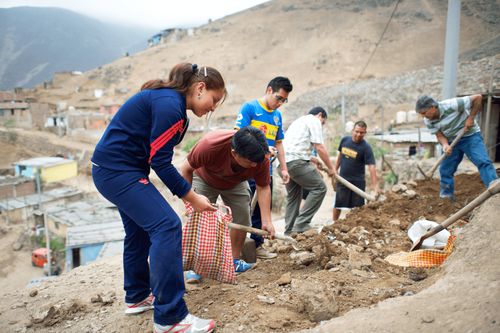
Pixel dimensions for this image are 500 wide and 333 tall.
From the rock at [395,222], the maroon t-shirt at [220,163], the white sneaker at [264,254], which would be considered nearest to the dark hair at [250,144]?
the maroon t-shirt at [220,163]

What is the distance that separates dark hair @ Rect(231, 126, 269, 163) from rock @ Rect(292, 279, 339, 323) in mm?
918

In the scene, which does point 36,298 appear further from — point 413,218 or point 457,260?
point 413,218

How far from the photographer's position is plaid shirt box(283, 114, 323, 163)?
4.36 metres

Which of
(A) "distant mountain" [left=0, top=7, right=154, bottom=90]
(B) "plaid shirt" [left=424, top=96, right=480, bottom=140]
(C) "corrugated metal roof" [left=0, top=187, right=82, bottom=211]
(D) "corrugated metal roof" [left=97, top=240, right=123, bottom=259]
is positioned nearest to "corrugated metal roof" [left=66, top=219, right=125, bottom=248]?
(D) "corrugated metal roof" [left=97, top=240, right=123, bottom=259]

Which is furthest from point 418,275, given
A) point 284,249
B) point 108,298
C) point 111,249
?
point 111,249

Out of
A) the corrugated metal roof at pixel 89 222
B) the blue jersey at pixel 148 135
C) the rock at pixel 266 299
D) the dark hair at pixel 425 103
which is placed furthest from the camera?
the corrugated metal roof at pixel 89 222

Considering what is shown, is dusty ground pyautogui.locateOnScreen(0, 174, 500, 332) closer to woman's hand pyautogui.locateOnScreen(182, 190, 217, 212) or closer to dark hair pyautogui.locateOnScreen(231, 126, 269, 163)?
woman's hand pyautogui.locateOnScreen(182, 190, 217, 212)

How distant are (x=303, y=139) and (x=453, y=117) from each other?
1.90 meters

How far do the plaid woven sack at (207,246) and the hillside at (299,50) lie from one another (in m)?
30.6

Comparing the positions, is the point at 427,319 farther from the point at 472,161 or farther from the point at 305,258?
the point at 472,161

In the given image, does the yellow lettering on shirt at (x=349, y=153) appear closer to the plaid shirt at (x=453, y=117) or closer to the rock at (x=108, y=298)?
the plaid shirt at (x=453, y=117)

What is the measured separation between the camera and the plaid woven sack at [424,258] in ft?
9.50

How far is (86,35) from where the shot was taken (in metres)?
114

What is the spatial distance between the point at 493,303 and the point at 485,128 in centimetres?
908
